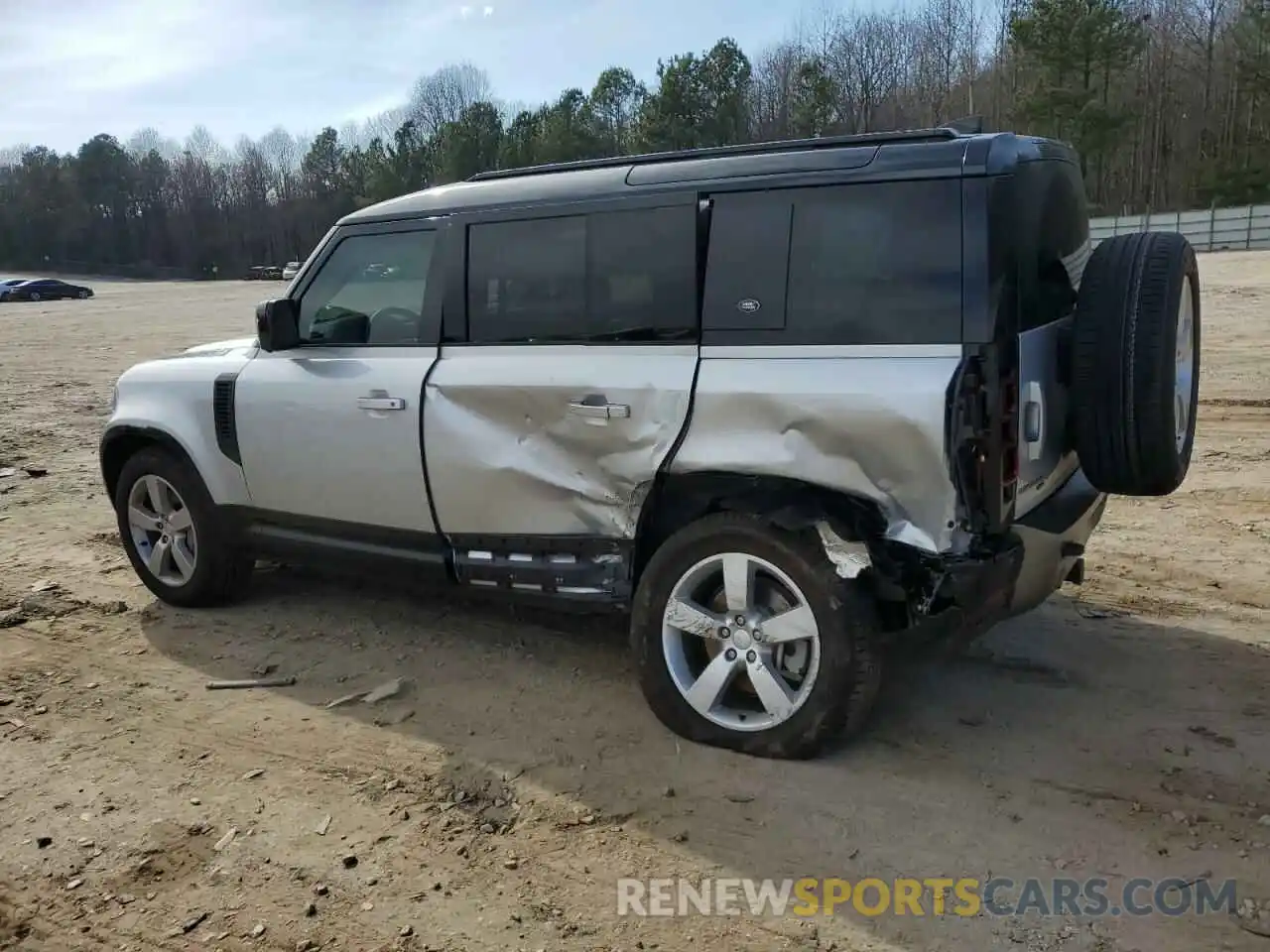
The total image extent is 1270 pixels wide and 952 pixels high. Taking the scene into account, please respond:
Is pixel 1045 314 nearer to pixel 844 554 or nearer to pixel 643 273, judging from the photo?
pixel 844 554

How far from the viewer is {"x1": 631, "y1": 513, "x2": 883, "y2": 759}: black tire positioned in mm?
3471

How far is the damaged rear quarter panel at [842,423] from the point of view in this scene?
3246 millimetres

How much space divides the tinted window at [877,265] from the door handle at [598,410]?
689 millimetres

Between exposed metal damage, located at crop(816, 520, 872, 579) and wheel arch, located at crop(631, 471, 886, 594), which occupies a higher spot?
wheel arch, located at crop(631, 471, 886, 594)

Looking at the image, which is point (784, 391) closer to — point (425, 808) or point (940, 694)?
point (940, 694)

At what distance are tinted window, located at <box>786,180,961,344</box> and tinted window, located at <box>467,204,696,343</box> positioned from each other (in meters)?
0.44

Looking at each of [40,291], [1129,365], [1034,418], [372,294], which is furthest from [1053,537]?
[40,291]

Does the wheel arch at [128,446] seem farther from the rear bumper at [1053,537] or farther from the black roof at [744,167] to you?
the rear bumper at [1053,537]

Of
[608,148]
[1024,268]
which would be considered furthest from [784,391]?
[608,148]

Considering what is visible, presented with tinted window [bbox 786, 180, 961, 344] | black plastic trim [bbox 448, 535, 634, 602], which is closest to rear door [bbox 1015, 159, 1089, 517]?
tinted window [bbox 786, 180, 961, 344]

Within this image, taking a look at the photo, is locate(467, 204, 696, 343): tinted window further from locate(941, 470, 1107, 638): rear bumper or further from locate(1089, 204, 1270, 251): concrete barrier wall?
locate(1089, 204, 1270, 251): concrete barrier wall

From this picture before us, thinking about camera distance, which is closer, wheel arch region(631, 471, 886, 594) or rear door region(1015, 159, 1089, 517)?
rear door region(1015, 159, 1089, 517)

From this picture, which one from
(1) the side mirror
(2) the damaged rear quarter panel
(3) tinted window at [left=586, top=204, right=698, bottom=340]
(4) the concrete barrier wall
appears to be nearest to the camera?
(2) the damaged rear quarter panel

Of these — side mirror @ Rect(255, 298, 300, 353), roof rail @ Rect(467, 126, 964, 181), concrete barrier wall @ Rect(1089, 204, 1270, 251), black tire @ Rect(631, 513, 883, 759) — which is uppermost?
concrete barrier wall @ Rect(1089, 204, 1270, 251)
